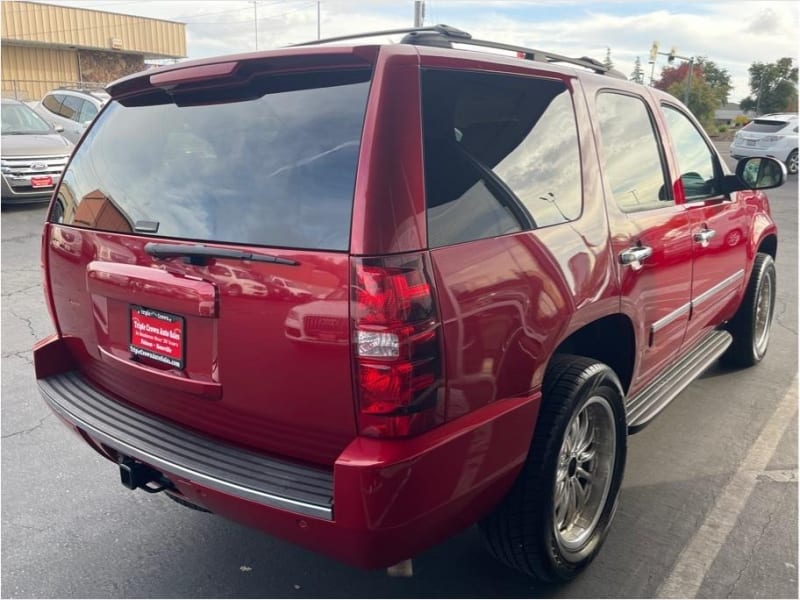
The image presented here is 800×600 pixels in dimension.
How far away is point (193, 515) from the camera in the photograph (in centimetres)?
321

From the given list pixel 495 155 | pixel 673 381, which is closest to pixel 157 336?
pixel 495 155

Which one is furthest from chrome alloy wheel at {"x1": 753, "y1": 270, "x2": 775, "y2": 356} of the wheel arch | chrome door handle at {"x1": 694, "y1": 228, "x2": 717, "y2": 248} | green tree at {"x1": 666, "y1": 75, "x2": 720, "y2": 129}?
green tree at {"x1": 666, "y1": 75, "x2": 720, "y2": 129}

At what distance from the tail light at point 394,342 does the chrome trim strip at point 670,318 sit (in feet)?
5.48

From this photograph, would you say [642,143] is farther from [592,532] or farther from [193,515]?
[193,515]

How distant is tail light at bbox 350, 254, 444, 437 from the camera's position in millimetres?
1950

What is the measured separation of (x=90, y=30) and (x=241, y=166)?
37608mm

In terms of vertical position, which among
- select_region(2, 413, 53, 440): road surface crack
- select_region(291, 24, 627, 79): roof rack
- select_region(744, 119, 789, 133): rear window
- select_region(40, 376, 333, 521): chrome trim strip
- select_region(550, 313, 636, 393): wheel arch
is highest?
select_region(744, 119, 789, 133): rear window

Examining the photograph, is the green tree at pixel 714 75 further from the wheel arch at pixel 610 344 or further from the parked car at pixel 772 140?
the wheel arch at pixel 610 344

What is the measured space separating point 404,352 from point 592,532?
144 centimetres

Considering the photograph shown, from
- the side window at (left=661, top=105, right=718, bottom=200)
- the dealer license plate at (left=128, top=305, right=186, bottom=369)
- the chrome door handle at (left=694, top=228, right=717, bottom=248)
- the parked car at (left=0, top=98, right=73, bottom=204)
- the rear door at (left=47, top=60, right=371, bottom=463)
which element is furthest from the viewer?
the parked car at (left=0, top=98, right=73, bottom=204)

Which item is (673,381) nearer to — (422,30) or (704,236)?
(704,236)

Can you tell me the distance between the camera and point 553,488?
2521 millimetres

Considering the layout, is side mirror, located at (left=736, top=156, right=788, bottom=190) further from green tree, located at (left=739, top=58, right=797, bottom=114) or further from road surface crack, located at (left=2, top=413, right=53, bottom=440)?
green tree, located at (left=739, top=58, right=797, bottom=114)

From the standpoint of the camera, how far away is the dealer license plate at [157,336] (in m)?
2.32
